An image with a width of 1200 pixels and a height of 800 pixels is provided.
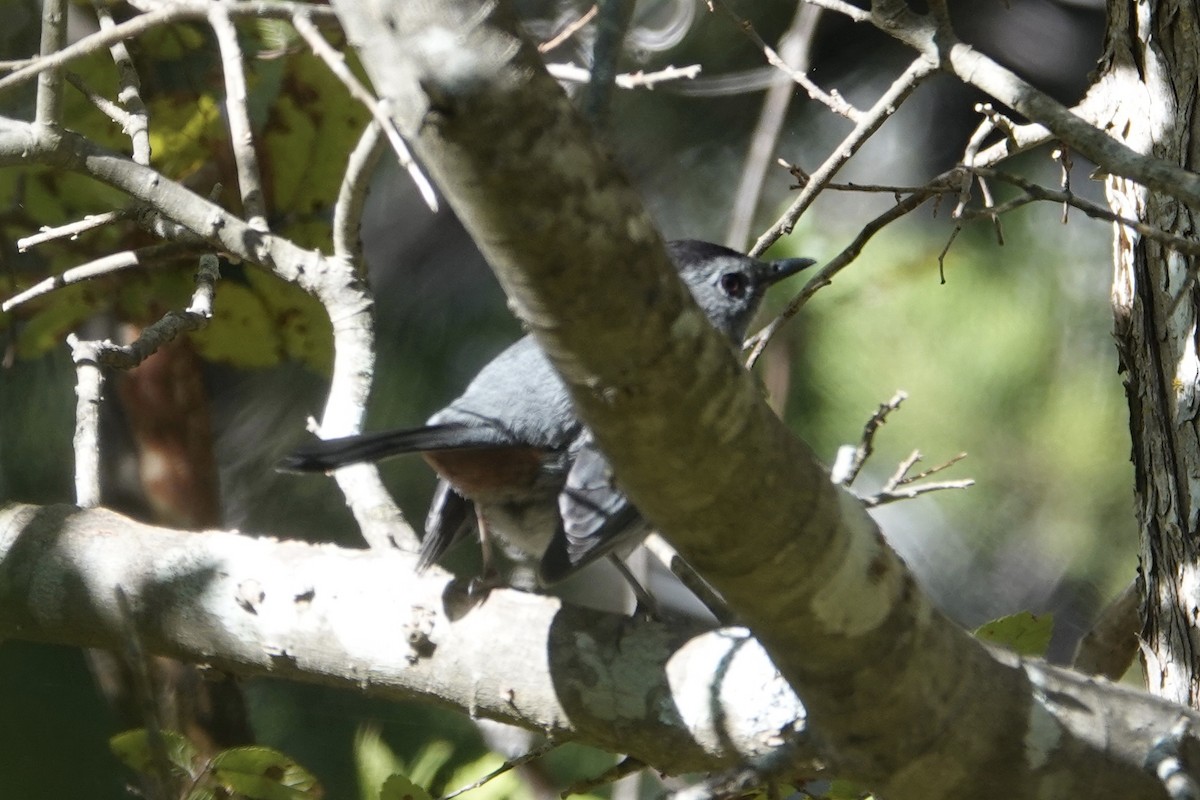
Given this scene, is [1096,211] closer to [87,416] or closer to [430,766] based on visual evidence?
[87,416]

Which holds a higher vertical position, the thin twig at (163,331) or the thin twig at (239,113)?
the thin twig at (239,113)

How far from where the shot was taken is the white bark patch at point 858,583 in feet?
3.77

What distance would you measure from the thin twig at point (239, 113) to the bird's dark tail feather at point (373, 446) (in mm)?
551

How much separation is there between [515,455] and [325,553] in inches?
18.6

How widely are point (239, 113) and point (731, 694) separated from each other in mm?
1298

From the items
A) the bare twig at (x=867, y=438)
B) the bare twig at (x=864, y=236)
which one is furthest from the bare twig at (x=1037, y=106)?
the bare twig at (x=867, y=438)

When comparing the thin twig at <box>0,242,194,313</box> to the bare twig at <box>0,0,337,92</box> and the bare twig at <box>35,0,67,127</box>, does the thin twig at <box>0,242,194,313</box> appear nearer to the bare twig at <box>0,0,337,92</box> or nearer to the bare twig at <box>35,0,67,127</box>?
the bare twig at <box>35,0,67,127</box>

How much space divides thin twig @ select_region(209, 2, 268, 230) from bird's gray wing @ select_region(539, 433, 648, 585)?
777 millimetres

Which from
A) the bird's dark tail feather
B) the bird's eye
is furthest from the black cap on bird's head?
the bird's dark tail feather

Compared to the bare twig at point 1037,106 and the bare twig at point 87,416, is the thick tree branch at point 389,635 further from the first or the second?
the bare twig at point 1037,106

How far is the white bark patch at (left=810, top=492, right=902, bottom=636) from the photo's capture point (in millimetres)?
1149

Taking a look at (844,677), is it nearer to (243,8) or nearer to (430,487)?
(243,8)

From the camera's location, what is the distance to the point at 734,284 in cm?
245

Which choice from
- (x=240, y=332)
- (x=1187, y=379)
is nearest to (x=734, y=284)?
(x=1187, y=379)
